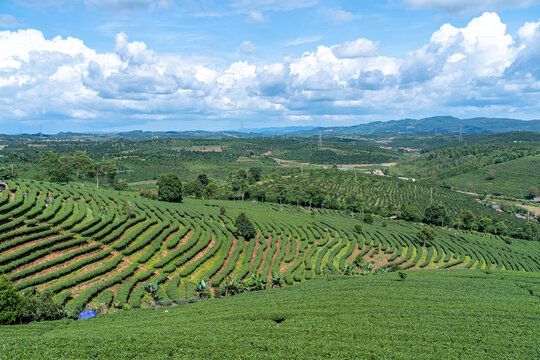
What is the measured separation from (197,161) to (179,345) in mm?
178732

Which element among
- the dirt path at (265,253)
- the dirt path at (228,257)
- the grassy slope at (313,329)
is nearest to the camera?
the grassy slope at (313,329)

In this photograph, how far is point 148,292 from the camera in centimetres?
3447

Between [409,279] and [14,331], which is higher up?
[14,331]

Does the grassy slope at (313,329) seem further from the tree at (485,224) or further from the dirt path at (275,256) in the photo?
the tree at (485,224)

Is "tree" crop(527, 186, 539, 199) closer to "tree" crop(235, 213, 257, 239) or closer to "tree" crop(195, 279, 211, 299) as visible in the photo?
"tree" crop(235, 213, 257, 239)

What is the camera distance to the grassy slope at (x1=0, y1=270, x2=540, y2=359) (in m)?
19.0

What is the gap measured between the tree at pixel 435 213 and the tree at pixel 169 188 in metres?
75.2

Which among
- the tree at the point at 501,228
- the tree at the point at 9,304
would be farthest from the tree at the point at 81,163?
the tree at the point at 501,228

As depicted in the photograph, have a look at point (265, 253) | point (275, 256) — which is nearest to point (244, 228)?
point (265, 253)

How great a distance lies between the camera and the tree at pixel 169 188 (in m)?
74.9

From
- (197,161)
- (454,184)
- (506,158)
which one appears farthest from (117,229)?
(506,158)

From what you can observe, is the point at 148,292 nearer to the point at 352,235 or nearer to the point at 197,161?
the point at 352,235

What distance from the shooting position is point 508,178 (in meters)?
169

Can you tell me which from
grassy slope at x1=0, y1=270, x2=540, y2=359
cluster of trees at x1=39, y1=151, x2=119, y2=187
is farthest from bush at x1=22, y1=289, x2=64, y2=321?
cluster of trees at x1=39, y1=151, x2=119, y2=187
